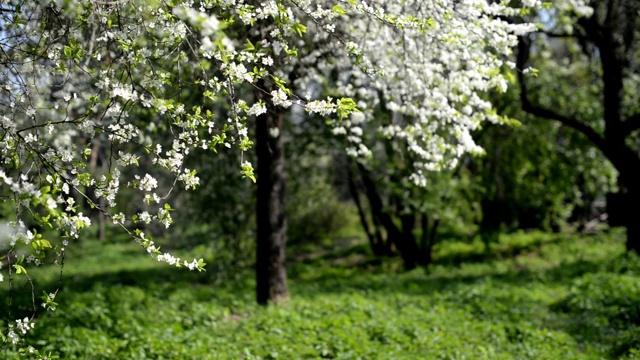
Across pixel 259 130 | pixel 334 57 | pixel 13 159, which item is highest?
pixel 334 57

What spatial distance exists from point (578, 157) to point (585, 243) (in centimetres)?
254

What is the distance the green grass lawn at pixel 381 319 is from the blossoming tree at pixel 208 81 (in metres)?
1.16

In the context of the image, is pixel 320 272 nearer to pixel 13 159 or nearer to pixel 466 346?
pixel 466 346

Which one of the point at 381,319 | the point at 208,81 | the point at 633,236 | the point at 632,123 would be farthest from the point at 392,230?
the point at 208,81

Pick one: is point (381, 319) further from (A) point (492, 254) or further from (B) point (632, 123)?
(A) point (492, 254)

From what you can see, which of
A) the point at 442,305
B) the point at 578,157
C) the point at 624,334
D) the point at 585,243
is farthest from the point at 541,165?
the point at 624,334

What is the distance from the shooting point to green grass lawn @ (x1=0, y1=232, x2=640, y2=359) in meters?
6.89

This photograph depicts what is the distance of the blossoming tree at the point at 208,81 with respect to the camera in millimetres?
3908

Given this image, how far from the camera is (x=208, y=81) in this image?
14.6 ft

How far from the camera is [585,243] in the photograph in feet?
57.7

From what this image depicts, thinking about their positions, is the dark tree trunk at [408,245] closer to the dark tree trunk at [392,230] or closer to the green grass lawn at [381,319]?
the dark tree trunk at [392,230]

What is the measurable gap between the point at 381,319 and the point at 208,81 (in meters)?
5.10

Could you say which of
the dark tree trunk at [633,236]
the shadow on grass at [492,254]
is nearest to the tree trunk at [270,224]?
the shadow on grass at [492,254]

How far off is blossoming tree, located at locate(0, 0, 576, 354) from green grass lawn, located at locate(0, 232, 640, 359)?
1.16 metres
